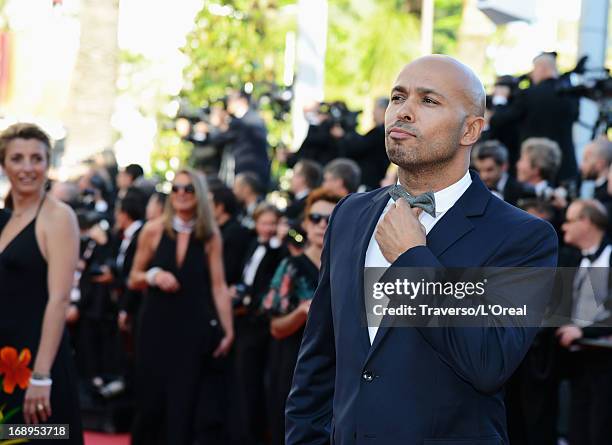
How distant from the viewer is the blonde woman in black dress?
17.2ft

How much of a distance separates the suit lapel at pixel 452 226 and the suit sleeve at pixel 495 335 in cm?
11

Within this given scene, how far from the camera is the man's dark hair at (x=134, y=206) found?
33.6 feet

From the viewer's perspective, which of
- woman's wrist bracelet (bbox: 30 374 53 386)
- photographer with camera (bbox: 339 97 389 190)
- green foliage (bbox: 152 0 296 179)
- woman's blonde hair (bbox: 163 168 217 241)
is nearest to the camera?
woman's wrist bracelet (bbox: 30 374 53 386)

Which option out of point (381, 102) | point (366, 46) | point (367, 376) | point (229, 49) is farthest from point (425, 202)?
point (366, 46)

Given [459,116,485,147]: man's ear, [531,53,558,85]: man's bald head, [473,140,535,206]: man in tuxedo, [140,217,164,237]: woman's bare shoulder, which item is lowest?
[459,116,485,147]: man's ear

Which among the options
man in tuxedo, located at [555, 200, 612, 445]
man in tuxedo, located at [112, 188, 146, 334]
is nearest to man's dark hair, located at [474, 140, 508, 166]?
man in tuxedo, located at [555, 200, 612, 445]

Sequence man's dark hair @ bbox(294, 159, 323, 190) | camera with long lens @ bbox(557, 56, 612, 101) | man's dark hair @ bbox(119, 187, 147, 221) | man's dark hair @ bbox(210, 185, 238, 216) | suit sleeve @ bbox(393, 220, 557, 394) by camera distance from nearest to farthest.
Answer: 1. suit sleeve @ bbox(393, 220, 557, 394)
2. man's dark hair @ bbox(210, 185, 238, 216)
3. camera with long lens @ bbox(557, 56, 612, 101)
4. man's dark hair @ bbox(294, 159, 323, 190)
5. man's dark hair @ bbox(119, 187, 147, 221)

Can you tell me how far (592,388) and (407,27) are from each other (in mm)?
20985

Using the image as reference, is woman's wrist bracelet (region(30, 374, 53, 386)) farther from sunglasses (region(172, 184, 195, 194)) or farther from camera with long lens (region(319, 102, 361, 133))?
camera with long lens (region(319, 102, 361, 133))

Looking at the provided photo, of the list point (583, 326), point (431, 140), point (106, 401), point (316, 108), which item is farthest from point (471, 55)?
point (431, 140)

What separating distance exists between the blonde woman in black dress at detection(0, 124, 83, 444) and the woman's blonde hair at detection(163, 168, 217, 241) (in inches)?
87.6

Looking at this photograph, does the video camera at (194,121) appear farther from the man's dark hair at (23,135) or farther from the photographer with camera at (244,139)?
the man's dark hair at (23,135)

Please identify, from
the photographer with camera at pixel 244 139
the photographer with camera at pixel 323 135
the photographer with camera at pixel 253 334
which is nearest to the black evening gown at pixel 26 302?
the photographer with camera at pixel 253 334

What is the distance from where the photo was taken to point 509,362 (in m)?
2.96
